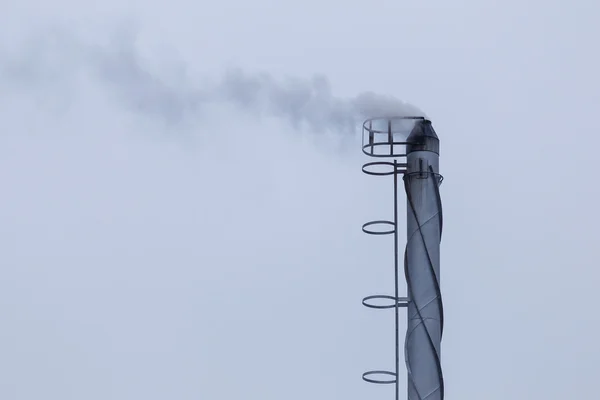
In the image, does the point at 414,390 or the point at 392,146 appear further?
the point at 392,146

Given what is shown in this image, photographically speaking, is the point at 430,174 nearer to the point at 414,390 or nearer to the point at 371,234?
the point at 371,234

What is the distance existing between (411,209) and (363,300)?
1.94 meters

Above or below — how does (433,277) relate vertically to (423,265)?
below

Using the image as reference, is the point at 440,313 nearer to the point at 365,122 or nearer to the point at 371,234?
the point at 371,234

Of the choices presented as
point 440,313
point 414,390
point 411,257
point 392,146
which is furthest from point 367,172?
point 414,390

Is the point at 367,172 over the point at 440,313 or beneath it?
over

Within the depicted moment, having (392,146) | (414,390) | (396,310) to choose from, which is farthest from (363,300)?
(392,146)

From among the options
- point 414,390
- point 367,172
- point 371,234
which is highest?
point 367,172

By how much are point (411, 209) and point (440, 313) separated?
2.00 metres

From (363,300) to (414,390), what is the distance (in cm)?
185

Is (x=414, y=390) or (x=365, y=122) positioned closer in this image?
(x=414, y=390)

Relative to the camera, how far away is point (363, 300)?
17.6 meters

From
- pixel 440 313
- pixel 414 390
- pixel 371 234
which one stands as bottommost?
pixel 414 390

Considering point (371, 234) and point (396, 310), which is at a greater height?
point (371, 234)
